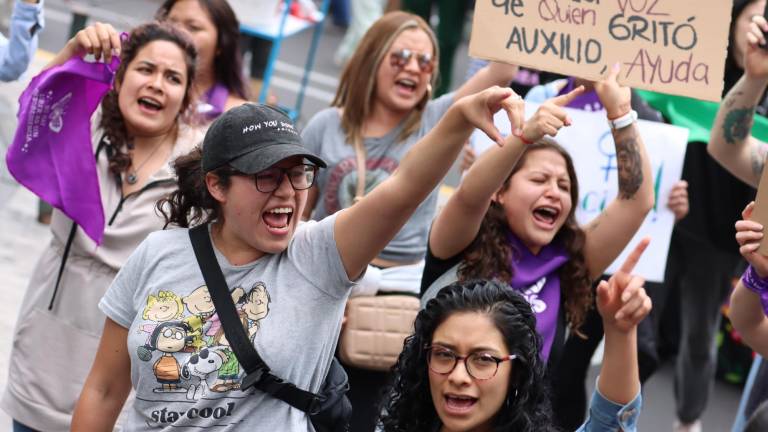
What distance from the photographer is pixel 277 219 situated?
329 cm

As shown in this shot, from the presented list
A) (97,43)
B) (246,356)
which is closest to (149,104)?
(97,43)

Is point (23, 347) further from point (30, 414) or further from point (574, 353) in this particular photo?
point (574, 353)

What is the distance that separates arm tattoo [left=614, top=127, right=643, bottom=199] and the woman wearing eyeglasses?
0.99m

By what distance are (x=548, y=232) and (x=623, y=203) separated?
0.27 meters

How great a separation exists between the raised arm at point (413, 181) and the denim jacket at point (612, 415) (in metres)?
0.62

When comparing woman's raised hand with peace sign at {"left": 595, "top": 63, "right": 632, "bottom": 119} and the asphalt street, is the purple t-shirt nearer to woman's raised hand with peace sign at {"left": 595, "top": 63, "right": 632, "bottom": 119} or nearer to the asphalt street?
woman's raised hand with peace sign at {"left": 595, "top": 63, "right": 632, "bottom": 119}

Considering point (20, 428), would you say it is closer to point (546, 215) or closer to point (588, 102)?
point (546, 215)

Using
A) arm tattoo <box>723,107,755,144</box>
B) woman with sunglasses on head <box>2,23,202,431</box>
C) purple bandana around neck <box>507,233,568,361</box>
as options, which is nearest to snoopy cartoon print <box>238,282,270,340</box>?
purple bandana around neck <box>507,233,568,361</box>

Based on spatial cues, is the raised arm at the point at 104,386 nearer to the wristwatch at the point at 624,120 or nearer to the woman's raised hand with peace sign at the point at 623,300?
the woman's raised hand with peace sign at the point at 623,300

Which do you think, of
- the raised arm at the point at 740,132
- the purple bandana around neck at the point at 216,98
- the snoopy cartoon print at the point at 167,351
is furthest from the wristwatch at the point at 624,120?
the purple bandana around neck at the point at 216,98

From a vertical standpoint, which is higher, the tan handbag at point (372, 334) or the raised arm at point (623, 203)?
the raised arm at point (623, 203)

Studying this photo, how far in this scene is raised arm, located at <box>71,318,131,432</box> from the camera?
3477mm

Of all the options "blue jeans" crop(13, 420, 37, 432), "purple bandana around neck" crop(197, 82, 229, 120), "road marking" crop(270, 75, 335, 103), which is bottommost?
"road marking" crop(270, 75, 335, 103)

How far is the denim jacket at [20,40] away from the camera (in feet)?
14.9
